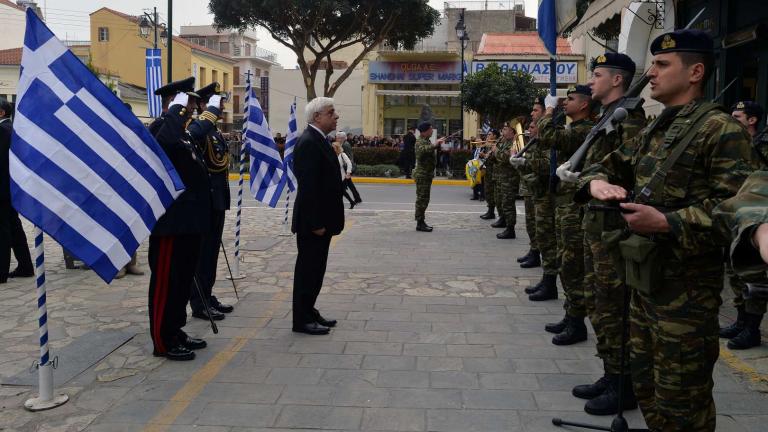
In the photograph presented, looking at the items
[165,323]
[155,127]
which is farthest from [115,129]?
[165,323]

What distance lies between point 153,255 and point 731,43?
7.80 m

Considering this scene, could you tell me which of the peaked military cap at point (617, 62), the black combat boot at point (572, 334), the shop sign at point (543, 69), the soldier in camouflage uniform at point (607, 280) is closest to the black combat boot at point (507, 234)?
the black combat boot at point (572, 334)

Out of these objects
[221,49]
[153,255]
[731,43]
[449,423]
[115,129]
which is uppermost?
[221,49]

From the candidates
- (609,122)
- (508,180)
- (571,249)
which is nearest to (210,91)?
(571,249)

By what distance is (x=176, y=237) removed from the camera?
5.13 metres

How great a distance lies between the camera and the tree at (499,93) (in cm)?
2706

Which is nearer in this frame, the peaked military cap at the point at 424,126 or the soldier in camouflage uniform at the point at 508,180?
the soldier in camouflage uniform at the point at 508,180

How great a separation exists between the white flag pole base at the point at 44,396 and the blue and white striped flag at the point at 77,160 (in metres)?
0.71

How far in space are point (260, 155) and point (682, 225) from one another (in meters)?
7.03

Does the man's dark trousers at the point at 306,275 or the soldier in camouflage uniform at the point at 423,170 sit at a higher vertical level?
the soldier in camouflage uniform at the point at 423,170

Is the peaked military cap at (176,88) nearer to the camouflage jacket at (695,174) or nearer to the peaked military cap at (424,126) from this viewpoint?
the camouflage jacket at (695,174)

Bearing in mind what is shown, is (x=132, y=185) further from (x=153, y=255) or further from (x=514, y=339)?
(x=514, y=339)

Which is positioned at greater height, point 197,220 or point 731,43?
point 731,43

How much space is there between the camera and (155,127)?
17.1 ft
